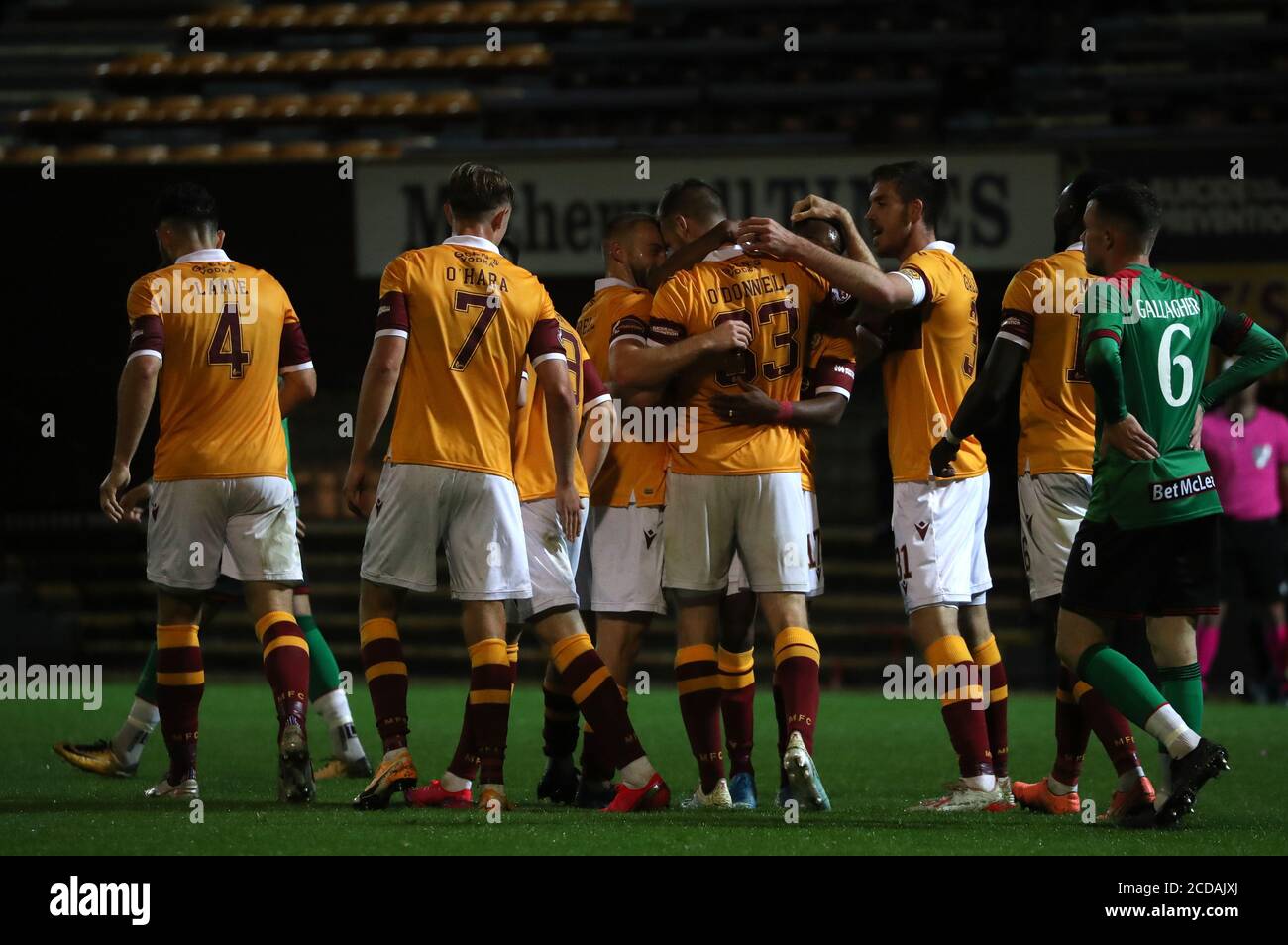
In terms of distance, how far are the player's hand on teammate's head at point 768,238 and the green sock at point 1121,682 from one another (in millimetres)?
1611

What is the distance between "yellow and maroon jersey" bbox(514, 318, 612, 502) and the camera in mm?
6051

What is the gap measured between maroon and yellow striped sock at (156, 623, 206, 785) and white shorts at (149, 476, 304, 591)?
0.62ft

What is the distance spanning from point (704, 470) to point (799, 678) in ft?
2.49

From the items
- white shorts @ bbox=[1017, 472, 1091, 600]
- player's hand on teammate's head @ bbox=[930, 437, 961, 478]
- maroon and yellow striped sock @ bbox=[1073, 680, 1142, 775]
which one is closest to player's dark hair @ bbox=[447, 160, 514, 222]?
player's hand on teammate's head @ bbox=[930, 437, 961, 478]

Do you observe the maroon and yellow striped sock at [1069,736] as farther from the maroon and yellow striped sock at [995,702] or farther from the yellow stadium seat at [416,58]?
the yellow stadium seat at [416,58]

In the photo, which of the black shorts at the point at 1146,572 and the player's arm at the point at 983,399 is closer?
the black shorts at the point at 1146,572

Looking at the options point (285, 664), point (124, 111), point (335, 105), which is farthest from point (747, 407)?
point (124, 111)

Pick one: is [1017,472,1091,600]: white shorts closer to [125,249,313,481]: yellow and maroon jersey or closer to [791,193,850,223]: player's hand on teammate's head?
[791,193,850,223]: player's hand on teammate's head

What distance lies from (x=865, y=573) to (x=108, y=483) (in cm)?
887

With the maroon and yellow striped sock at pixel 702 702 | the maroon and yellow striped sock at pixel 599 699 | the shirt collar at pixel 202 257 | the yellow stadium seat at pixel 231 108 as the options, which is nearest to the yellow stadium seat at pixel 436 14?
the yellow stadium seat at pixel 231 108

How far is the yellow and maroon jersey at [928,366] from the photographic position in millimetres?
5828

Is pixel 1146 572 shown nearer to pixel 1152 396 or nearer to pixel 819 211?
pixel 1152 396

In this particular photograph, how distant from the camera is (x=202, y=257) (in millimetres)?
5977

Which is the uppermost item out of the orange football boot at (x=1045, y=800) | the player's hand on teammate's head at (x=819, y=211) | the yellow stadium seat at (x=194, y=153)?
the yellow stadium seat at (x=194, y=153)
